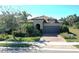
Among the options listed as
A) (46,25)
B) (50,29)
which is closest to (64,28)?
(50,29)

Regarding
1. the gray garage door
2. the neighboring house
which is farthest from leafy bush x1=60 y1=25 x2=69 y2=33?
the gray garage door

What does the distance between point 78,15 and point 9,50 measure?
15.4 metres

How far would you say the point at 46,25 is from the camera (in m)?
29.1

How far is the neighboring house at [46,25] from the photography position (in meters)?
28.1

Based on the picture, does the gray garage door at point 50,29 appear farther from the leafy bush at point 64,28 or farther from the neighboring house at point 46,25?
the leafy bush at point 64,28

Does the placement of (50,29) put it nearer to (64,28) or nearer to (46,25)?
(46,25)

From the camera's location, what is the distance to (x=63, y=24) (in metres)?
29.3

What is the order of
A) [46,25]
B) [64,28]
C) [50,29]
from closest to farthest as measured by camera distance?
[64,28], [46,25], [50,29]

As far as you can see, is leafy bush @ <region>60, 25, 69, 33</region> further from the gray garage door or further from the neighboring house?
the gray garage door

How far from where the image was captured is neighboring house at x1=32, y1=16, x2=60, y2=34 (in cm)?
2805

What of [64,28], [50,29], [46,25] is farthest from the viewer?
[50,29]
